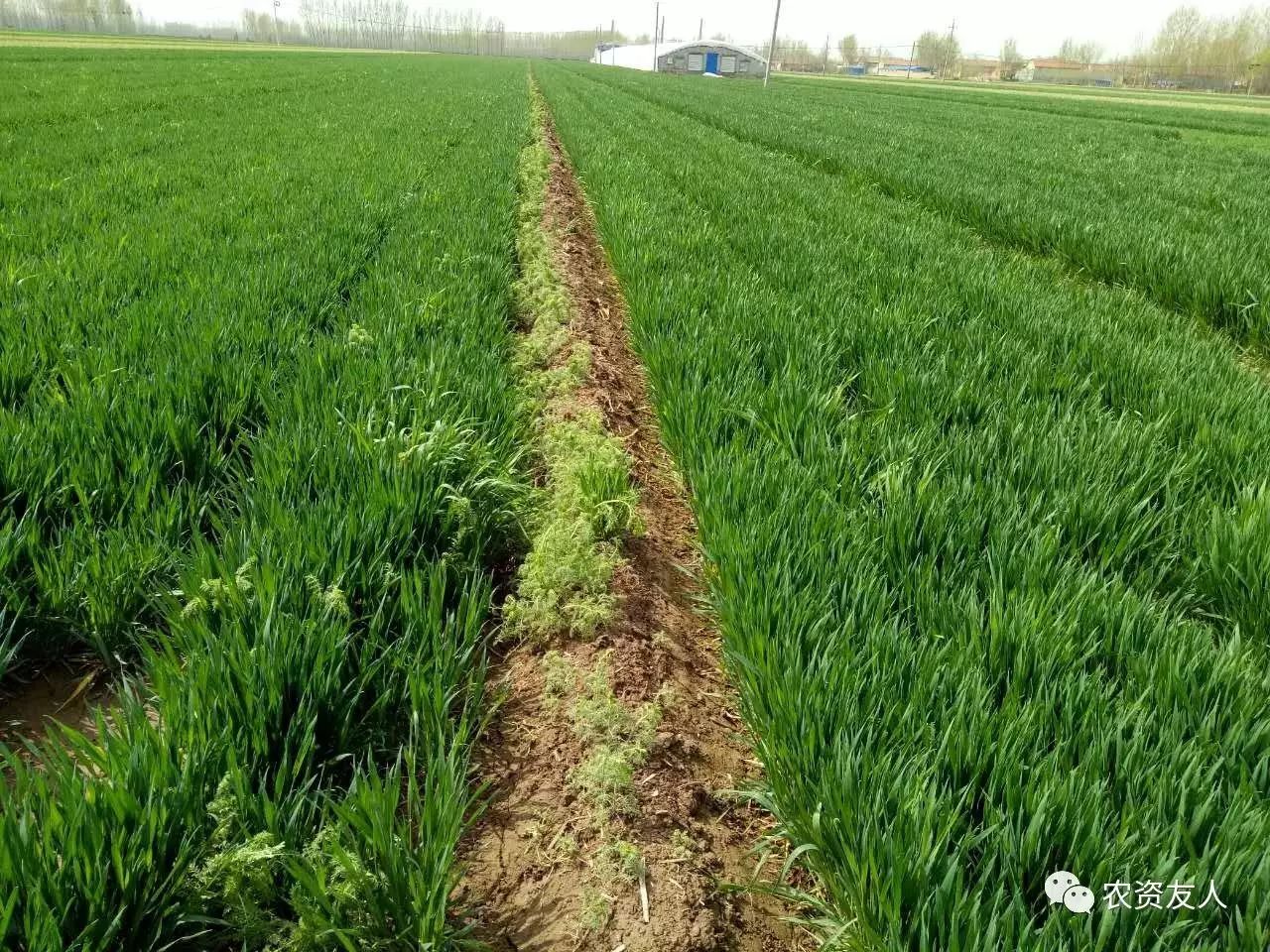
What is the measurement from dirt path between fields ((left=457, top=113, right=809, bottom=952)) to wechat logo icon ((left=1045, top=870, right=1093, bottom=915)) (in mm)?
527

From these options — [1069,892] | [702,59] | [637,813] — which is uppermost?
[702,59]

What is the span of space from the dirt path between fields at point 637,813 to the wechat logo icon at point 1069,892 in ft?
1.73

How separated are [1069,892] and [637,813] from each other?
81cm

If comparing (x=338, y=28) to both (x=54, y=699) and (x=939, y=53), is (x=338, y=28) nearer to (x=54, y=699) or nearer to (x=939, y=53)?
(x=939, y=53)

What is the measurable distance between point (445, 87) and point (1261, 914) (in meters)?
27.3

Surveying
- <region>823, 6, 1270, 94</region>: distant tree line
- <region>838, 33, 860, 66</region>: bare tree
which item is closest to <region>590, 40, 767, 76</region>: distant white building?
<region>823, 6, 1270, 94</region>: distant tree line

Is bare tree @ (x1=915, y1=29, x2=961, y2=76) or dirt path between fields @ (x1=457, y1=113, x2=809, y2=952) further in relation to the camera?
bare tree @ (x1=915, y1=29, x2=961, y2=76)

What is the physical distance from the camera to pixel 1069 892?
1.11 m

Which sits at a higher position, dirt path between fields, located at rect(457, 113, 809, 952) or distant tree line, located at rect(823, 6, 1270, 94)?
distant tree line, located at rect(823, 6, 1270, 94)

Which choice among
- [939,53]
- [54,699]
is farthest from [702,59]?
[54,699]

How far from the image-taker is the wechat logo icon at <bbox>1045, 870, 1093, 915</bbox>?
1.09 m

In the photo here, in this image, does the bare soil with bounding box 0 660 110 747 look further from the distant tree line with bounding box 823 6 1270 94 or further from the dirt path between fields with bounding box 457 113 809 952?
the distant tree line with bounding box 823 6 1270 94

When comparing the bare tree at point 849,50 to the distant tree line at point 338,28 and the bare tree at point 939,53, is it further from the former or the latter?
the distant tree line at point 338,28

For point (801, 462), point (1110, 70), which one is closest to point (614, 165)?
point (801, 462)
